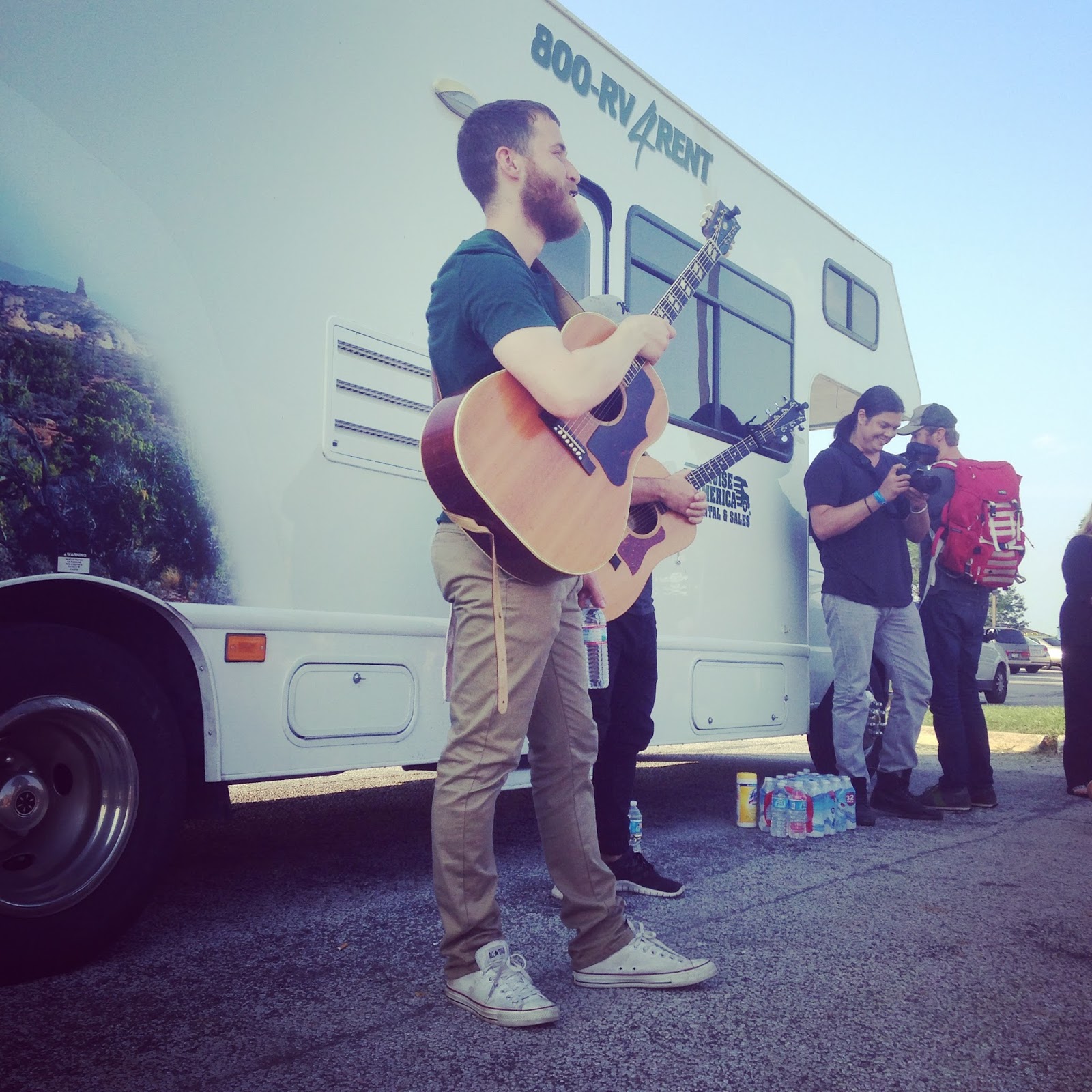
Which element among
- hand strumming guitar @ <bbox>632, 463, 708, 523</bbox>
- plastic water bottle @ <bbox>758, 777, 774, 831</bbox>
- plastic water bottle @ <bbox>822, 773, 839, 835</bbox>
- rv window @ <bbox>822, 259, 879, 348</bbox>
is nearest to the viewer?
hand strumming guitar @ <bbox>632, 463, 708, 523</bbox>

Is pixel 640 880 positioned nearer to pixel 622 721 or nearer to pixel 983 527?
pixel 622 721

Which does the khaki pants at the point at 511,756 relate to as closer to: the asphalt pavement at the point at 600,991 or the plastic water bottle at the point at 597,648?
the asphalt pavement at the point at 600,991

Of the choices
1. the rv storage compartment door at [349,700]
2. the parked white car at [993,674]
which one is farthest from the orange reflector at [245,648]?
the parked white car at [993,674]

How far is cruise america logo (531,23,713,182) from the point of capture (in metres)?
3.68

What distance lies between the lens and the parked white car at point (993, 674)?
15.9m

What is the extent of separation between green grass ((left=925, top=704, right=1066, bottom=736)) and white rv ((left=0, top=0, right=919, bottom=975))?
6319 millimetres

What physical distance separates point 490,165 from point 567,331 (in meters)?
0.43

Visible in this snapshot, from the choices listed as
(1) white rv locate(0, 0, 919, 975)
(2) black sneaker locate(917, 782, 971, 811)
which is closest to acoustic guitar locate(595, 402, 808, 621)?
(1) white rv locate(0, 0, 919, 975)

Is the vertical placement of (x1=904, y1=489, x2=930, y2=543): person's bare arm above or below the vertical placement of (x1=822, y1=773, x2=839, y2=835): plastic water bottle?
above

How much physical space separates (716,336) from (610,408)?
232 cm

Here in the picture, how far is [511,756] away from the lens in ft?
6.93

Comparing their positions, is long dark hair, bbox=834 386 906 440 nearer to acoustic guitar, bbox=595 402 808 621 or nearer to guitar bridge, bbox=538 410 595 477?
→ acoustic guitar, bbox=595 402 808 621

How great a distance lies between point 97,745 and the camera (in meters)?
2.43

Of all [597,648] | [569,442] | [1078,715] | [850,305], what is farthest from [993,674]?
[569,442]
